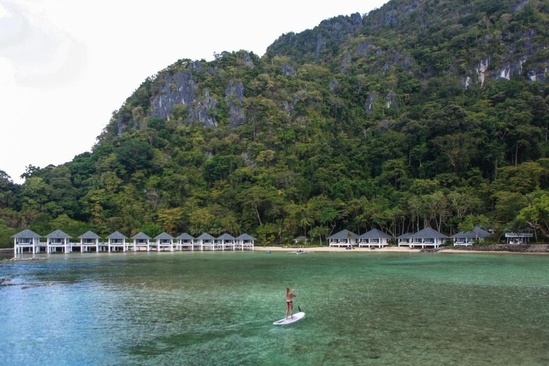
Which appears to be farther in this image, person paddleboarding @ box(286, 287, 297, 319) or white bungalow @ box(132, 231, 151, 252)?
white bungalow @ box(132, 231, 151, 252)

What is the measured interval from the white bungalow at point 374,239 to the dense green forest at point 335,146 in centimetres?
234

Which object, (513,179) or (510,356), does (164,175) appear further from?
(510,356)

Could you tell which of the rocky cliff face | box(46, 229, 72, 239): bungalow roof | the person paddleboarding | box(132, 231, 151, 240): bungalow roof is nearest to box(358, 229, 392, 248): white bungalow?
box(132, 231, 151, 240): bungalow roof

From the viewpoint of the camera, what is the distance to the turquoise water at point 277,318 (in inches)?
477

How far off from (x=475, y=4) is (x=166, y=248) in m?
113

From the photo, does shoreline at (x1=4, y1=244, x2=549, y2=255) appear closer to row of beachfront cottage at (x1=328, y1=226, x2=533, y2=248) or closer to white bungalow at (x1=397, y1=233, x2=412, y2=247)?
row of beachfront cottage at (x1=328, y1=226, x2=533, y2=248)

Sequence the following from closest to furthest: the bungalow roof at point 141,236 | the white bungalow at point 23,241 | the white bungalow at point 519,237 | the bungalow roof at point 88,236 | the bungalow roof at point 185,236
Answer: the white bungalow at point 519,237 < the white bungalow at point 23,241 < the bungalow roof at point 88,236 < the bungalow roof at point 141,236 < the bungalow roof at point 185,236

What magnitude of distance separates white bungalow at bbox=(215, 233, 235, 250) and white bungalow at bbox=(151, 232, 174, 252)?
23.3 feet

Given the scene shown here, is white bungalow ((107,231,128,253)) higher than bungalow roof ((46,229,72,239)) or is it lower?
lower

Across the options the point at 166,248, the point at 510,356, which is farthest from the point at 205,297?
the point at 166,248

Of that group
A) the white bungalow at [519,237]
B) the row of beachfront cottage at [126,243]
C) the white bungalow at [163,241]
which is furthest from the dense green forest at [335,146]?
the white bungalow at [163,241]

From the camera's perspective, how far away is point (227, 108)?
340ft

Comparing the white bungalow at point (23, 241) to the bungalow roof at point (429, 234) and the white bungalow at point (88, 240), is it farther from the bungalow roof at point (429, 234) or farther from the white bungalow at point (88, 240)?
the bungalow roof at point (429, 234)

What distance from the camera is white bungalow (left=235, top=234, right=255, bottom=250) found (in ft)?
218
